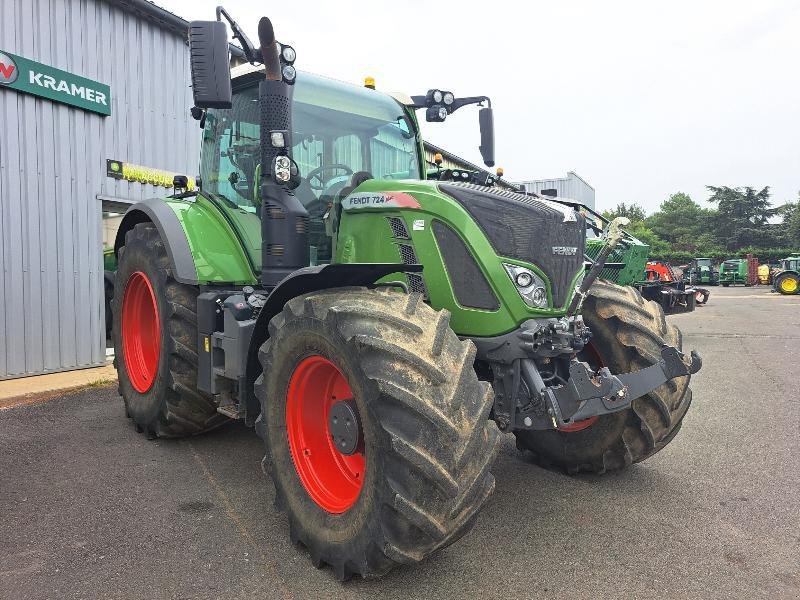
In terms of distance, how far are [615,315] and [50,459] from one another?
3.81 m

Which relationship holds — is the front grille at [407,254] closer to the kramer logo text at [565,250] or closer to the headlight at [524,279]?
the headlight at [524,279]

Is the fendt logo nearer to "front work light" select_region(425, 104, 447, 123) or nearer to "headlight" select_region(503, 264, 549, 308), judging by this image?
"front work light" select_region(425, 104, 447, 123)

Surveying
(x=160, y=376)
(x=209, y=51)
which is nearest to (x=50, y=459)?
(x=160, y=376)

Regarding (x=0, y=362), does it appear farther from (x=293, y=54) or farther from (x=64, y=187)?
(x=293, y=54)

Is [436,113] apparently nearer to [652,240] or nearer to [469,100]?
[469,100]

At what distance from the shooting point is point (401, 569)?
104 inches

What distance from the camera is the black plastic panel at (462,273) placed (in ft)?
9.62

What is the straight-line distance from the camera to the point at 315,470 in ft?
9.75

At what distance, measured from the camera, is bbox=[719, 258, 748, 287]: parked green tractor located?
1334 inches

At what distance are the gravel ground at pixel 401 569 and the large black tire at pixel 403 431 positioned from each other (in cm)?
27

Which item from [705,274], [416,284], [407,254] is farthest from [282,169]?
[705,274]

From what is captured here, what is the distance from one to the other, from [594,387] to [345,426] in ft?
3.72

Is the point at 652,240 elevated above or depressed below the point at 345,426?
above

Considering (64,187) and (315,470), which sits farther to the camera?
(64,187)
